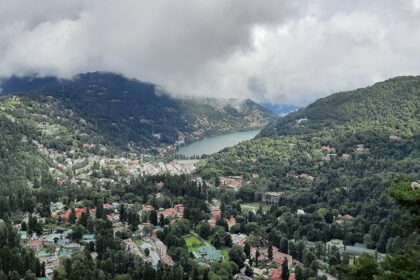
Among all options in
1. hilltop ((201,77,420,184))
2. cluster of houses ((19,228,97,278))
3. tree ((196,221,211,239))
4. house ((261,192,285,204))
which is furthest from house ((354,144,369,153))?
cluster of houses ((19,228,97,278))

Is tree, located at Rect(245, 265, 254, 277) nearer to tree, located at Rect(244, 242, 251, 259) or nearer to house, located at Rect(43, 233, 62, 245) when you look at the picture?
tree, located at Rect(244, 242, 251, 259)

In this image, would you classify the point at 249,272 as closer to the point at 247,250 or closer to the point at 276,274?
the point at 276,274

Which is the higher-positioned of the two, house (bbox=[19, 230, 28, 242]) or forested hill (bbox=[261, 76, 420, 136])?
forested hill (bbox=[261, 76, 420, 136])

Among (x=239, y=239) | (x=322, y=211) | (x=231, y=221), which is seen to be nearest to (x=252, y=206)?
(x=231, y=221)

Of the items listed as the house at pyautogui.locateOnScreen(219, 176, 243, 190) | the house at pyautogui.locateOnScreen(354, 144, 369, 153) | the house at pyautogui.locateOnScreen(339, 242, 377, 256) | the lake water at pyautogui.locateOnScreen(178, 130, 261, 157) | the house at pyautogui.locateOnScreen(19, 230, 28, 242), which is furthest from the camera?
the lake water at pyautogui.locateOnScreen(178, 130, 261, 157)

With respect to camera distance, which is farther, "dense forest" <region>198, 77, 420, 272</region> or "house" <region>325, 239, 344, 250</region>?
"dense forest" <region>198, 77, 420, 272</region>

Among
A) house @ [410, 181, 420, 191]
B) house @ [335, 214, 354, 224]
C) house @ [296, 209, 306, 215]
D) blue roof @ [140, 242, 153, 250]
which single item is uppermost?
house @ [410, 181, 420, 191]

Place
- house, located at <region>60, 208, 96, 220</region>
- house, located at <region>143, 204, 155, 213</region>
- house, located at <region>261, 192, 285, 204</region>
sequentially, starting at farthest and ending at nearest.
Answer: house, located at <region>261, 192, 285, 204</region> < house, located at <region>143, 204, 155, 213</region> < house, located at <region>60, 208, 96, 220</region>

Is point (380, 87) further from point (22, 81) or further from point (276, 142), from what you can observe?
point (22, 81)
